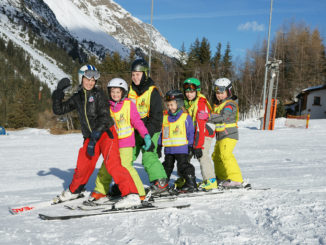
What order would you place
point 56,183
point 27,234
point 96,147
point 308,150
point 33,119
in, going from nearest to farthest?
point 27,234 → point 96,147 → point 56,183 → point 308,150 → point 33,119

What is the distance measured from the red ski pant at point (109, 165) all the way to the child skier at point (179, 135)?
92cm

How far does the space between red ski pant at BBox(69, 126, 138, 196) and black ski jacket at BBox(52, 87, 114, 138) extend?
0.57 feet

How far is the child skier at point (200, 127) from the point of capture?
424 centimetres

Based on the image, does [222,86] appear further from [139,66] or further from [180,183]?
[180,183]

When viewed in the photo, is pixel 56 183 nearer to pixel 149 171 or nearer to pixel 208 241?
pixel 149 171

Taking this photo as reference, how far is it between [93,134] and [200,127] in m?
1.59

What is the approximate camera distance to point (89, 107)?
3.73 metres

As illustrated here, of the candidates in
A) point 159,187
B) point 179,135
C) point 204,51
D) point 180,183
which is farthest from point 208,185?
point 204,51

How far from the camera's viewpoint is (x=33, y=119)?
195ft

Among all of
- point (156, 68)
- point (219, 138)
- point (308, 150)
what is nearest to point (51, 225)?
point (219, 138)

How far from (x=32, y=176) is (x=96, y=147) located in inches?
124

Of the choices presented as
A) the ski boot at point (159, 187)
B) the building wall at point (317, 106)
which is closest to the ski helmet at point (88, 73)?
the ski boot at point (159, 187)

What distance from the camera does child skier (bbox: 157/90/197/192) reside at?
4.29 meters

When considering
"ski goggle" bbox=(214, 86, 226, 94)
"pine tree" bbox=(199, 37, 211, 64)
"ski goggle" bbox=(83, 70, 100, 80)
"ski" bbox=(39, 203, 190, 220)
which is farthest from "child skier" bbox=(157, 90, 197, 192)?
"pine tree" bbox=(199, 37, 211, 64)
